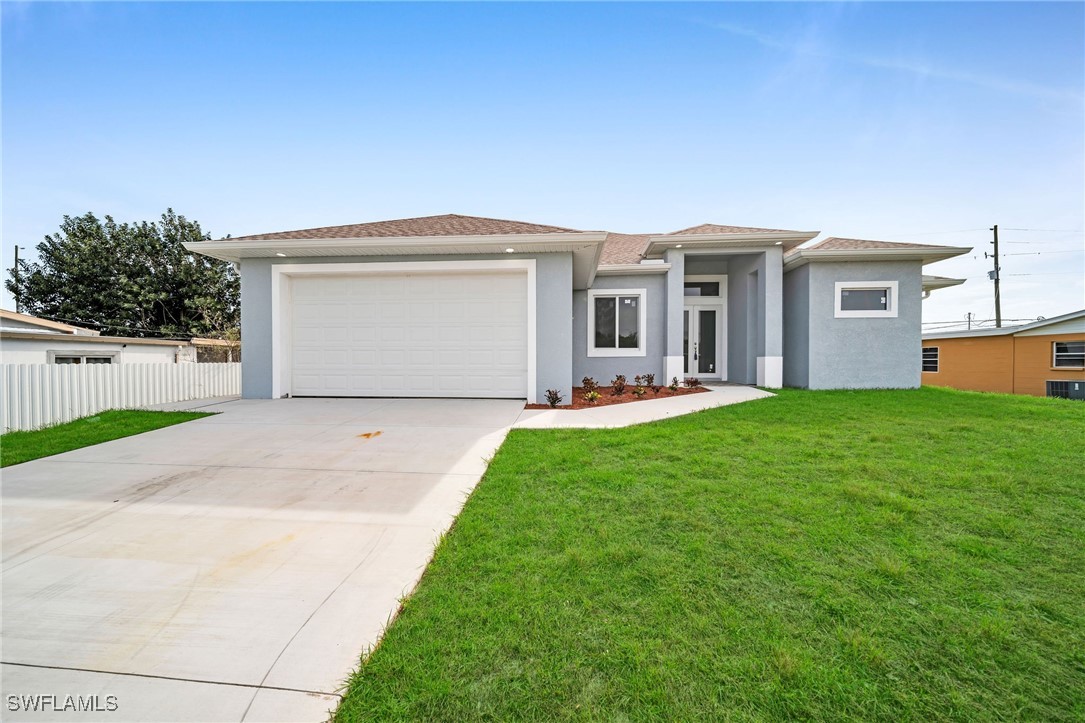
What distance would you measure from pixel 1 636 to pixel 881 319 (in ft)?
46.9

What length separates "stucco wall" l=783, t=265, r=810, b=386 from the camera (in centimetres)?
1067

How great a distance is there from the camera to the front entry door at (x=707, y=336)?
13070 mm

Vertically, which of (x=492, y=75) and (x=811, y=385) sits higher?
(x=492, y=75)

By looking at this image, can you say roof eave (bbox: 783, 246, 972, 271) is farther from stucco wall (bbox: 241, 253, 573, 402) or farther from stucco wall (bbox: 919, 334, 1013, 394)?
stucco wall (bbox: 919, 334, 1013, 394)

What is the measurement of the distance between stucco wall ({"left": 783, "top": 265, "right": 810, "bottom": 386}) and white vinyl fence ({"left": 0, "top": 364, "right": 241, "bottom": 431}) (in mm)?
15066

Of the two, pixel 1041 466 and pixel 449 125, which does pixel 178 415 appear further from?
pixel 1041 466

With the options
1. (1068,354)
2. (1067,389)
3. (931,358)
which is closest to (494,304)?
(1067,389)

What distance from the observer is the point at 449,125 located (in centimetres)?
1276

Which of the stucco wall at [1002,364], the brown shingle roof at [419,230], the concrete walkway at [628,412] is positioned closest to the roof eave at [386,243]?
the brown shingle roof at [419,230]

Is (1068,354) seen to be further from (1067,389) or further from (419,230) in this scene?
(419,230)

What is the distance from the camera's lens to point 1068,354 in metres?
13.9

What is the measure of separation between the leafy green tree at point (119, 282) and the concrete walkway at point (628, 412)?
73.2 feet

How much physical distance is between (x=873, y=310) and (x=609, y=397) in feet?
24.1

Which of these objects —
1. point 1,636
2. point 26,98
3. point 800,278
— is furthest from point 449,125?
point 1,636
